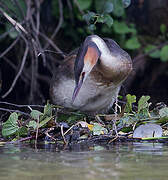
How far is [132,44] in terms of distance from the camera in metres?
8.26

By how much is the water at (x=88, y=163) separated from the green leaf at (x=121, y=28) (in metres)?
4.69

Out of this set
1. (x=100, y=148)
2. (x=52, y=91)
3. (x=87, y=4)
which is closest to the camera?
(x=100, y=148)

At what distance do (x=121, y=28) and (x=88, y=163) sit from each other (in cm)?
559

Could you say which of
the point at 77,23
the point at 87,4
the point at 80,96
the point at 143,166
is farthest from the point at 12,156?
the point at 77,23

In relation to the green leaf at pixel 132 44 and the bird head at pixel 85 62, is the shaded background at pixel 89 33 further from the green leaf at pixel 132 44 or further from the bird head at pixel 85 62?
the bird head at pixel 85 62

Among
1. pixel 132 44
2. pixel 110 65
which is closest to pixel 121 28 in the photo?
pixel 132 44

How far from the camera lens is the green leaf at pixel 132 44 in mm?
8203

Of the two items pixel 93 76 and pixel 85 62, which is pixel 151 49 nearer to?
pixel 93 76

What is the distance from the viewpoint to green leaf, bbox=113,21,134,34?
8188 mm

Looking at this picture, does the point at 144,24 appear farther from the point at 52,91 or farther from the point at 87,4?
the point at 52,91

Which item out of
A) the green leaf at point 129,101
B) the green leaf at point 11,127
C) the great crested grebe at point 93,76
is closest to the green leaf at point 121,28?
the great crested grebe at point 93,76

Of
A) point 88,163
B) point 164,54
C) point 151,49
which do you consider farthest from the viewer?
point 151,49

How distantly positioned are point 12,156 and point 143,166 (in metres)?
0.97

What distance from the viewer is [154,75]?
939 centimetres
